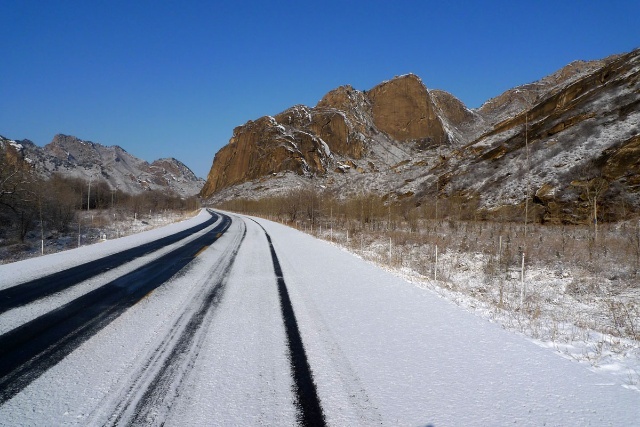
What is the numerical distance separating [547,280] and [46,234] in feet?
130

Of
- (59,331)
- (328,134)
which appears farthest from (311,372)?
(328,134)

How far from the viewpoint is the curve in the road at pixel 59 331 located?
4.09 metres

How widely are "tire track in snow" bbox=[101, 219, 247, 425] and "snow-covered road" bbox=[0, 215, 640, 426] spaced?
2cm

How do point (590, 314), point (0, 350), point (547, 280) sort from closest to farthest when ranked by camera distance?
point (0, 350)
point (590, 314)
point (547, 280)

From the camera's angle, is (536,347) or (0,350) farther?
(536,347)

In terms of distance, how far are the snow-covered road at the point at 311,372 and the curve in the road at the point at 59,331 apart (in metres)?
0.18

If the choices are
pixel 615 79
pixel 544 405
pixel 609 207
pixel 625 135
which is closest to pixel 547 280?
pixel 544 405

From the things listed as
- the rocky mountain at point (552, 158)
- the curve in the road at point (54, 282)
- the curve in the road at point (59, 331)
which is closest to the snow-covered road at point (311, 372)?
the curve in the road at point (59, 331)

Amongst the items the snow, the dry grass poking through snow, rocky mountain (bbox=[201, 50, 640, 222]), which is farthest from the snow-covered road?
rocky mountain (bbox=[201, 50, 640, 222])

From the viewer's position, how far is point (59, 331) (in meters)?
5.45

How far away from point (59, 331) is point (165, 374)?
253cm

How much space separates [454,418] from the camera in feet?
11.0

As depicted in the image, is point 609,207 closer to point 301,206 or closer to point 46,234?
point 301,206

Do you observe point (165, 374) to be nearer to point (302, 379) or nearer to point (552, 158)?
point (302, 379)
